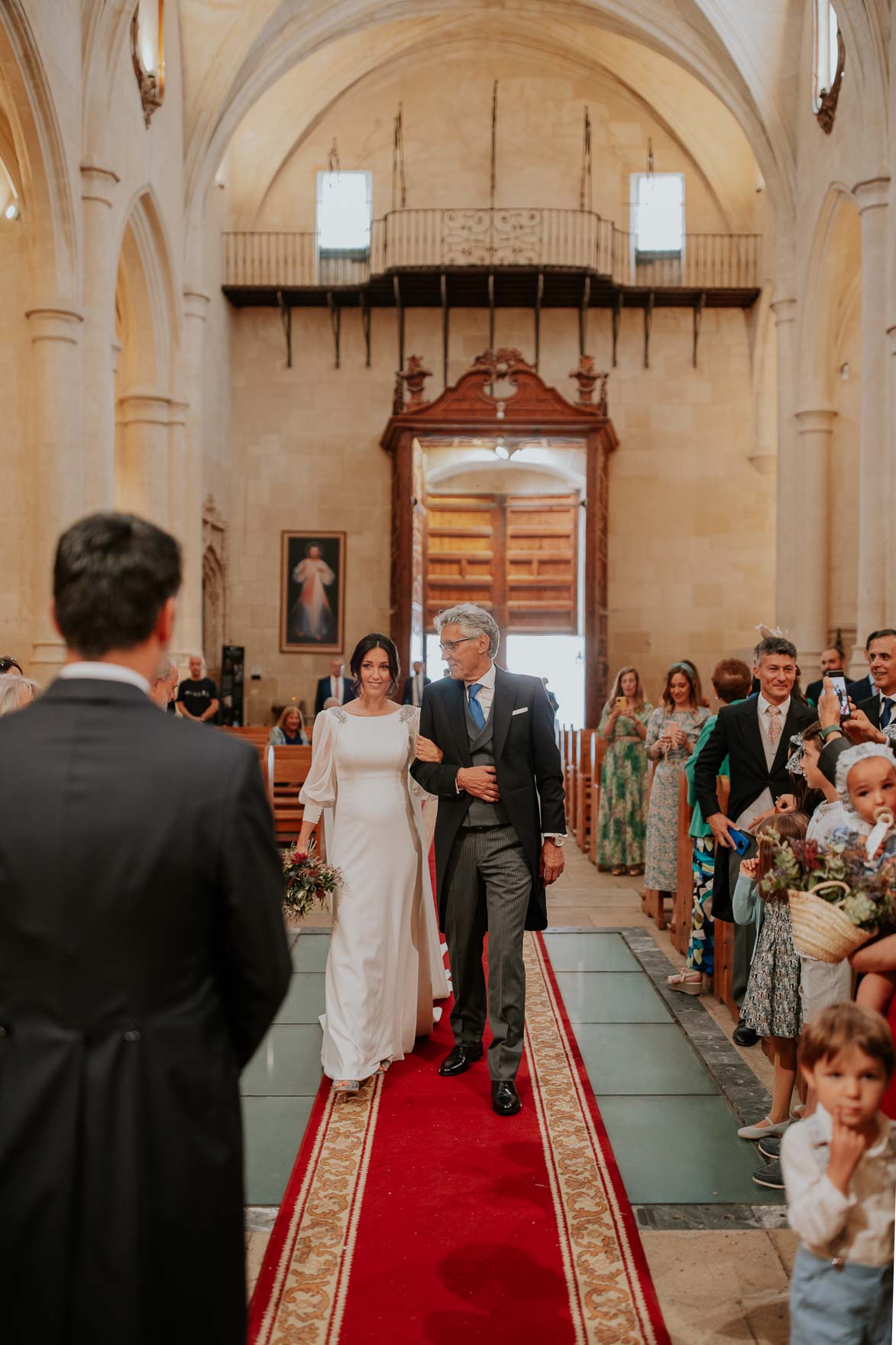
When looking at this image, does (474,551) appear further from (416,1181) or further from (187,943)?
(187,943)

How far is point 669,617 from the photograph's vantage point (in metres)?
18.3

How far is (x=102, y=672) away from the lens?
1814 millimetres

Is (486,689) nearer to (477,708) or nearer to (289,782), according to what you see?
(477,708)

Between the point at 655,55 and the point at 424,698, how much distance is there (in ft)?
54.4

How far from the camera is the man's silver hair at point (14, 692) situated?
4199 mm

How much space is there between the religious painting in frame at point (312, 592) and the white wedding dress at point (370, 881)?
43.4 feet

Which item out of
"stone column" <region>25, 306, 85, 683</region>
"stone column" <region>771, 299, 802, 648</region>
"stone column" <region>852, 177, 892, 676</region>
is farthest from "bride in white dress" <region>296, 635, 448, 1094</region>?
"stone column" <region>771, 299, 802, 648</region>

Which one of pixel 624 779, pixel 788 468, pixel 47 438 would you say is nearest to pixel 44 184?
pixel 47 438

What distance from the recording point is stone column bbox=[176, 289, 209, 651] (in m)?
15.3

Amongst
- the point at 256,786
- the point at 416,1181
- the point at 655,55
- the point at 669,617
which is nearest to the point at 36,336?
the point at 416,1181

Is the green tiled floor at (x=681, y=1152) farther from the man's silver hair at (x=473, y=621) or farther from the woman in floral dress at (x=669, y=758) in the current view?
the woman in floral dress at (x=669, y=758)

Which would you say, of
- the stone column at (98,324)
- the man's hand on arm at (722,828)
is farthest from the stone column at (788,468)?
the man's hand on arm at (722,828)

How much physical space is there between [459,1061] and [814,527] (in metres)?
11.5

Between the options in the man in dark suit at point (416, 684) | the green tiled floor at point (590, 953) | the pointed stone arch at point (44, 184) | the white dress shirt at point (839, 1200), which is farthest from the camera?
the man in dark suit at point (416, 684)
